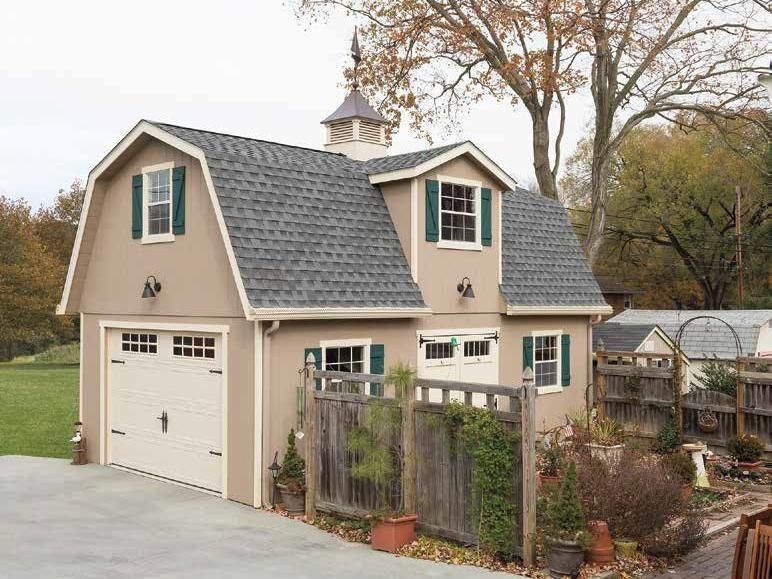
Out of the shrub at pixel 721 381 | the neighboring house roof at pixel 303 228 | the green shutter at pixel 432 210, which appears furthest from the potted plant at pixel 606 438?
the green shutter at pixel 432 210

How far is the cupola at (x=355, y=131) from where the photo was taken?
1638cm

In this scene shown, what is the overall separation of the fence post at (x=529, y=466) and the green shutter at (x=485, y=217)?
6457mm

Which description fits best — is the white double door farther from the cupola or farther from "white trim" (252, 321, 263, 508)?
the cupola

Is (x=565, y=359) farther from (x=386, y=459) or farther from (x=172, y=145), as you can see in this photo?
(x=172, y=145)

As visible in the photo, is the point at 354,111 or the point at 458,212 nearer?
the point at 458,212

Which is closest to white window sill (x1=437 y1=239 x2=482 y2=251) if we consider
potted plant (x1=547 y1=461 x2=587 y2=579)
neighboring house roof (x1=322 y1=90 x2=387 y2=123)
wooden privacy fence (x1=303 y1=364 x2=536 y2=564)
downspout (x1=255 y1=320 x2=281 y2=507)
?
neighboring house roof (x1=322 y1=90 x2=387 y2=123)

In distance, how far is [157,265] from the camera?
516 inches

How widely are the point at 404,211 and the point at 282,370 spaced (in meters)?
3.80

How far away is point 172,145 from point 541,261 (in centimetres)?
811

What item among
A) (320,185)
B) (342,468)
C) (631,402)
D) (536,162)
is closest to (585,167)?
(536,162)

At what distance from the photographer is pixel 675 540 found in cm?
915

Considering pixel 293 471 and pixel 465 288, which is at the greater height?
pixel 465 288

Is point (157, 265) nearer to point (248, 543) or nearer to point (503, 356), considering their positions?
point (248, 543)

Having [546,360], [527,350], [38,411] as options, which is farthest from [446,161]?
[38,411]
